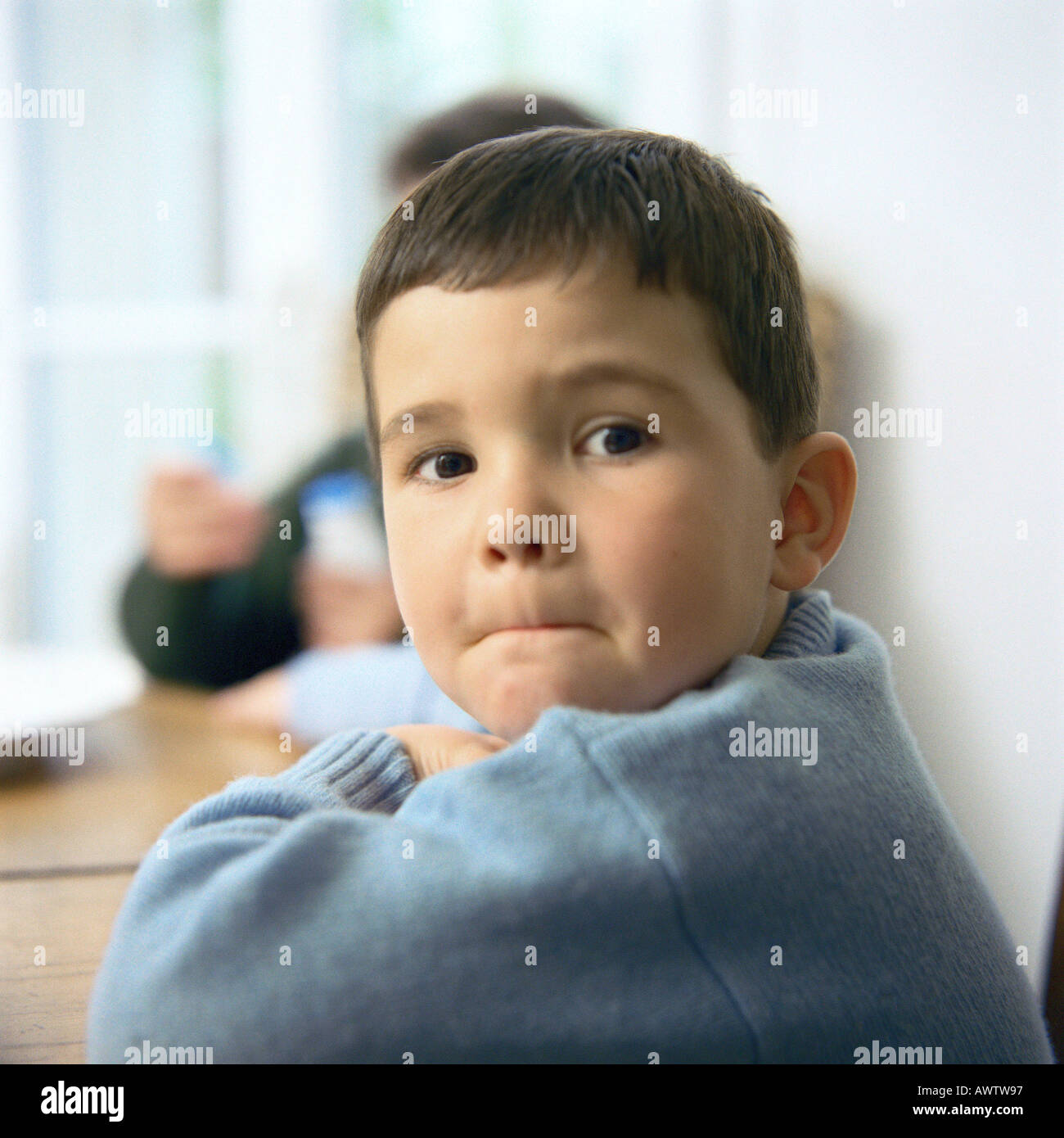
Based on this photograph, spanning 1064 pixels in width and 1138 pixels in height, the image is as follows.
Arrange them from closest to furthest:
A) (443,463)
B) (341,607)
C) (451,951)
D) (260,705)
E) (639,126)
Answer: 1. (451,951)
2. (443,463)
3. (260,705)
4. (639,126)
5. (341,607)

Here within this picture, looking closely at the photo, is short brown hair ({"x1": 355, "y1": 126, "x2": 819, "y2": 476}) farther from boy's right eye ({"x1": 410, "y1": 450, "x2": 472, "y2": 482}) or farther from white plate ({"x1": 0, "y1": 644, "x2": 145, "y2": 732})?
white plate ({"x1": 0, "y1": 644, "x2": 145, "y2": 732})

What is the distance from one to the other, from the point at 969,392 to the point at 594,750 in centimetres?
80

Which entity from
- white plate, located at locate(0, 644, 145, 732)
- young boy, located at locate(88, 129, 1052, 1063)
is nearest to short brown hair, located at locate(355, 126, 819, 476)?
young boy, located at locate(88, 129, 1052, 1063)

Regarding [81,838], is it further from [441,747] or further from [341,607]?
[341,607]

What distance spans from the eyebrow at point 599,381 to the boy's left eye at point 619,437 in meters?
0.02

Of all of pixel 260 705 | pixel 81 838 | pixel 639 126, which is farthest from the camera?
pixel 639 126

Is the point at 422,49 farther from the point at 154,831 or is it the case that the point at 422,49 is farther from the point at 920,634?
the point at 154,831

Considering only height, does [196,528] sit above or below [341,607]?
above

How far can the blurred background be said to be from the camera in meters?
1.01

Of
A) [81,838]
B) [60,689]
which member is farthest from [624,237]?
[60,689]

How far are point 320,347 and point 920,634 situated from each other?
4.72 ft

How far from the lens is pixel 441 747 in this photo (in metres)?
0.51

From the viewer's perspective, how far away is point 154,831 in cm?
83
